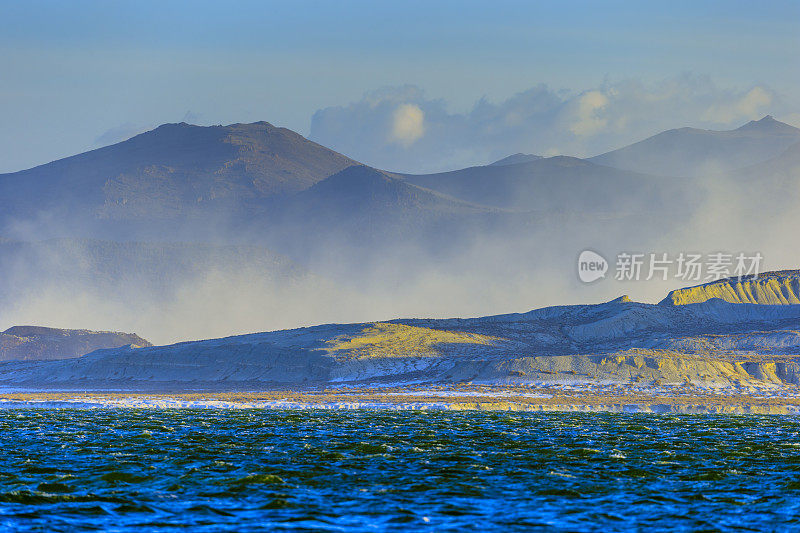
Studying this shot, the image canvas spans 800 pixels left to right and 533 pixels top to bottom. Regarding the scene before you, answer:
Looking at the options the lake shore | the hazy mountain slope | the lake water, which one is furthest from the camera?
the hazy mountain slope

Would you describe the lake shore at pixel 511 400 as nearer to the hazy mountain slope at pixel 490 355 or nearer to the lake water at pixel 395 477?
the hazy mountain slope at pixel 490 355

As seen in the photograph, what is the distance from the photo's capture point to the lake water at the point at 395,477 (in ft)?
102

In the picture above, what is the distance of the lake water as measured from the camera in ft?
102

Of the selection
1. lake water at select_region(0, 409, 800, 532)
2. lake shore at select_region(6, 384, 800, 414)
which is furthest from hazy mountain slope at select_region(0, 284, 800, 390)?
lake water at select_region(0, 409, 800, 532)

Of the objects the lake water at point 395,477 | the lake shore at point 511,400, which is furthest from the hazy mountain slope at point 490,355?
the lake water at point 395,477

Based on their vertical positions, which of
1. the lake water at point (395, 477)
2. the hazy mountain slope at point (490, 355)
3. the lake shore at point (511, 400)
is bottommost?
the lake water at point (395, 477)

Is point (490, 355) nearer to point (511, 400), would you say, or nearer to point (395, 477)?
point (511, 400)

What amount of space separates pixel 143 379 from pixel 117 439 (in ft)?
362

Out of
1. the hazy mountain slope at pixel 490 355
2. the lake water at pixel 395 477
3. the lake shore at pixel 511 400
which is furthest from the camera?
the hazy mountain slope at pixel 490 355

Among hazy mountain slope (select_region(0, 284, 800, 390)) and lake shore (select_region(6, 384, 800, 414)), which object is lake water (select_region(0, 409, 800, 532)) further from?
hazy mountain slope (select_region(0, 284, 800, 390))

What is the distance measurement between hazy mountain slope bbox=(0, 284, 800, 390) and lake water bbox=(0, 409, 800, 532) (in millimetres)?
72240

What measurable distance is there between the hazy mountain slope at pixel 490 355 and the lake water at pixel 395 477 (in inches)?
2844

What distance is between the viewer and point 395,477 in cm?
4062

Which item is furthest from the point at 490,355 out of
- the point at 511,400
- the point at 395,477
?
Answer: the point at 395,477
